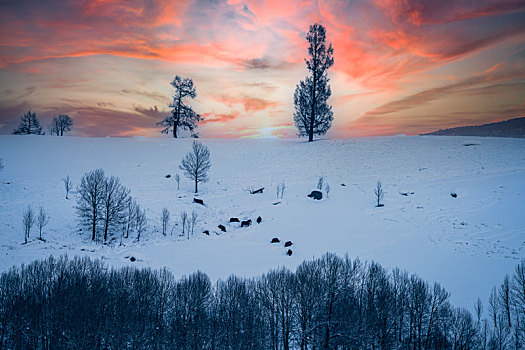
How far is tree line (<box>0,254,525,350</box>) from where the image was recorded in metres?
14.8

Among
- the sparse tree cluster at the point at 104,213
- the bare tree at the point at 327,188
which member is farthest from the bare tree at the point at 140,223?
the bare tree at the point at 327,188

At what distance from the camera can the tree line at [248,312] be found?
14750 mm

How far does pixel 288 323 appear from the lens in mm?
16188

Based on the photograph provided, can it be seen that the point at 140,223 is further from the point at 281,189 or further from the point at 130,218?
the point at 281,189

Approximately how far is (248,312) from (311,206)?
684 inches

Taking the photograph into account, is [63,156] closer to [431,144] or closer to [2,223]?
[2,223]

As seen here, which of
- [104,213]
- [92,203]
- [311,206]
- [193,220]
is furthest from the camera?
[311,206]

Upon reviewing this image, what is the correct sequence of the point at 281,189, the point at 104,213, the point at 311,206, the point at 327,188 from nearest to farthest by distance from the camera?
the point at 104,213 < the point at 311,206 < the point at 327,188 < the point at 281,189

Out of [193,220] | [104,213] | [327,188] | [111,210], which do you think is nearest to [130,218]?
[111,210]

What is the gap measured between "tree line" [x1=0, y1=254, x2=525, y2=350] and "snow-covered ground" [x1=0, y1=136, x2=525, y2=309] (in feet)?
7.64

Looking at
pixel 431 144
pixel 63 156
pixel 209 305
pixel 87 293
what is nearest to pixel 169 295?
pixel 209 305

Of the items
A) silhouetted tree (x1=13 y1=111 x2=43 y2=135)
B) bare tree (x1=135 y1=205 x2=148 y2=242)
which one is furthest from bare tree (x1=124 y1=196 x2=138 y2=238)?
silhouetted tree (x1=13 y1=111 x2=43 y2=135)

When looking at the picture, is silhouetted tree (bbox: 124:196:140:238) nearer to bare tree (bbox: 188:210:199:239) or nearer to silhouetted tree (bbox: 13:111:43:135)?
bare tree (bbox: 188:210:199:239)

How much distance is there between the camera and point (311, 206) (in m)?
31.6
